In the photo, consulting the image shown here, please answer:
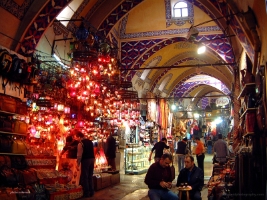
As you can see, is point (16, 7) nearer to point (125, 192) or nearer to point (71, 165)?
point (71, 165)

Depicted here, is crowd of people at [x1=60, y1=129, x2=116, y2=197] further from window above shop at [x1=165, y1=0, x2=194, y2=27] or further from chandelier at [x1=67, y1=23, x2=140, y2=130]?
window above shop at [x1=165, y1=0, x2=194, y2=27]

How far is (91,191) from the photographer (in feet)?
22.9

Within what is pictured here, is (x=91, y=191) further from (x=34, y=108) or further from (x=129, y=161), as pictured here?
(x=129, y=161)

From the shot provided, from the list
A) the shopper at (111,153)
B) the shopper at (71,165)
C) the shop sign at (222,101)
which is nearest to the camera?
the shopper at (71,165)

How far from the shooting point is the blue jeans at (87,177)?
270 inches

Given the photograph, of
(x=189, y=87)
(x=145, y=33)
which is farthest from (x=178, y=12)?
(x=189, y=87)

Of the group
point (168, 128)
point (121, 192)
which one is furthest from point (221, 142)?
point (168, 128)

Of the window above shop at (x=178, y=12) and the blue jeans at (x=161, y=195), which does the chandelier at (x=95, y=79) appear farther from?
the blue jeans at (x=161, y=195)

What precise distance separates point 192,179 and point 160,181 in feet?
1.41

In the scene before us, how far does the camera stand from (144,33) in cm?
1341

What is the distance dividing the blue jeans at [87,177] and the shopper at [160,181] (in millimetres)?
3060

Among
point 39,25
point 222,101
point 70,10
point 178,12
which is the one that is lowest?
point 39,25

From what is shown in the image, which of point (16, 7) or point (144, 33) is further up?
point (144, 33)

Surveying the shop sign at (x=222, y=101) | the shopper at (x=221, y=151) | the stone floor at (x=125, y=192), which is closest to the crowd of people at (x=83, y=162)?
the stone floor at (x=125, y=192)
